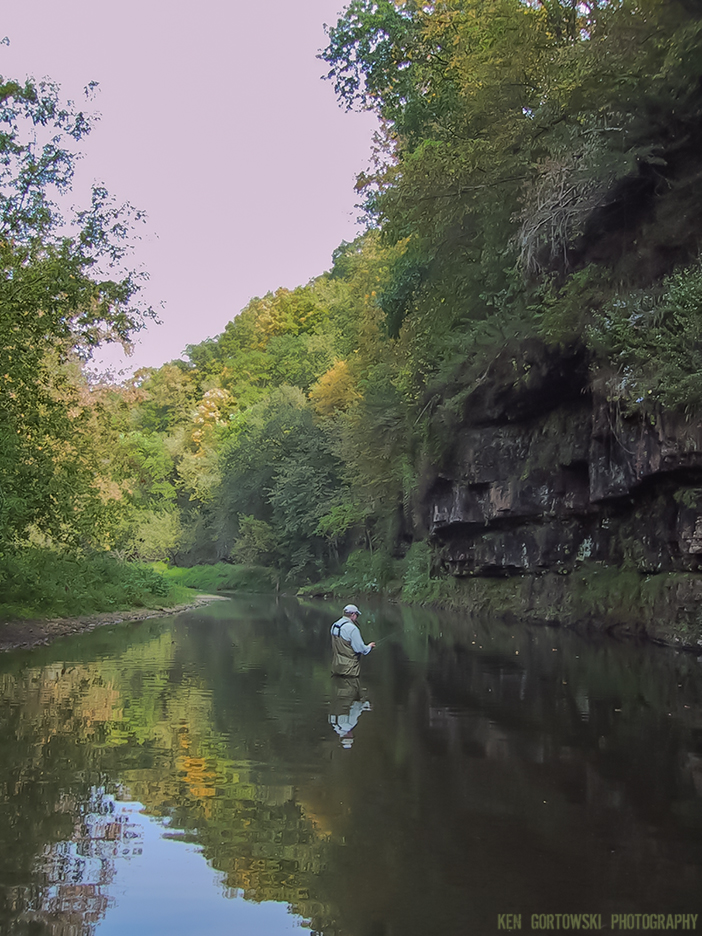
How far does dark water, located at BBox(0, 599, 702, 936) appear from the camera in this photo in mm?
4277

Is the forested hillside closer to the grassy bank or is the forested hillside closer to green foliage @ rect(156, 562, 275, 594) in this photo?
the grassy bank

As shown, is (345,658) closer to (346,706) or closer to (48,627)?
(346,706)

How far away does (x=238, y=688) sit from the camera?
38.1 ft

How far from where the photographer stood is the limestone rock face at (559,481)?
680 inches

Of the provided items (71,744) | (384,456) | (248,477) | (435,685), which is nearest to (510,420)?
(384,456)

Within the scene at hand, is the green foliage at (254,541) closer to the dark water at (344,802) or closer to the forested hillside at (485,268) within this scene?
the forested hillside at (485,268)

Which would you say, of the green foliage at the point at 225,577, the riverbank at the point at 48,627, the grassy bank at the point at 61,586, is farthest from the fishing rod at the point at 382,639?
the green foliage at the point at 225,577

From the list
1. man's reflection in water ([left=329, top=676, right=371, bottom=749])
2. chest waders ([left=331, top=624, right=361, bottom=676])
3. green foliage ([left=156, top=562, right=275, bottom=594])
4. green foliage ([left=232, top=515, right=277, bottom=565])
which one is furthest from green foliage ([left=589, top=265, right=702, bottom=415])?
green foliage ([left=156, top=562, right=275, bottom=594])

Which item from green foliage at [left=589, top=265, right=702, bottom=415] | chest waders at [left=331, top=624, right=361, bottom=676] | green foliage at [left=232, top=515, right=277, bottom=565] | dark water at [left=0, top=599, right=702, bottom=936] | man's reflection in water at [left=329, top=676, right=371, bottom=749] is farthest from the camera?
green foliage at [left=232, top=515, right=277, bottom=565]

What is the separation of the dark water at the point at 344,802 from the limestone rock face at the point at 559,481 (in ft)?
20.3

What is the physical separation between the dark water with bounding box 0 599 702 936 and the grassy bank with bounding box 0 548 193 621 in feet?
23.9

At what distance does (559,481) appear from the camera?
24234 millimetres

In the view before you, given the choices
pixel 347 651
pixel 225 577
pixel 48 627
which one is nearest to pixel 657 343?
pixel 347 651

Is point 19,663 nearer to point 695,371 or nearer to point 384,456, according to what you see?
point 695,371
